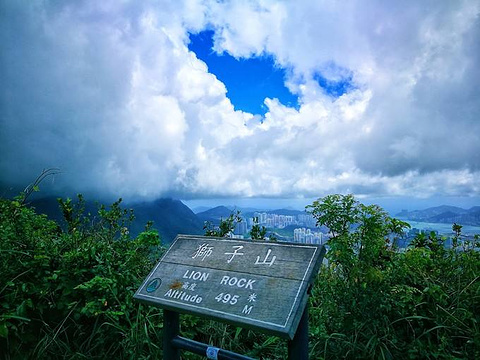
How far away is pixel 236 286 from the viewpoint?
249 centimetres

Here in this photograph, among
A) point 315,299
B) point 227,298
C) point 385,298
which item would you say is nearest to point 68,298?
point 227,298

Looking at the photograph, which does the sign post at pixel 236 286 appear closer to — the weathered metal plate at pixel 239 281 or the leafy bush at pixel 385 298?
the weathered metal plate at pixel 239 281

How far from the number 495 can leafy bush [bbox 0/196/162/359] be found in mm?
1489

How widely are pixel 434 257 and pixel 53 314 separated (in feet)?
15.1

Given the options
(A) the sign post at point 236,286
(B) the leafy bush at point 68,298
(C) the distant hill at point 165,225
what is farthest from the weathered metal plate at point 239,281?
→ (B) the leafy bush at point 68,298

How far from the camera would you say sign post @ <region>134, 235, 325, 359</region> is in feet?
7.30

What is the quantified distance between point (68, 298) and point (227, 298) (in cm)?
246

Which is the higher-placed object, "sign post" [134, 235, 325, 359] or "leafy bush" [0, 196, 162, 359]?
"sign post" [134, 235, 325, 359]

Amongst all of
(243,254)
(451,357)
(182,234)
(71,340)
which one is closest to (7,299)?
(71,340)

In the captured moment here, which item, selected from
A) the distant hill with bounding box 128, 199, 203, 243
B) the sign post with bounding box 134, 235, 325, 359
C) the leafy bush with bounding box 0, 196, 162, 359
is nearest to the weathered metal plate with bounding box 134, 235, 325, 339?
the sign post with bounding box 134, 235, 325, 359

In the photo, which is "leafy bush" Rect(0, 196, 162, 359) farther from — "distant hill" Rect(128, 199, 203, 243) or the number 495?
the number 495

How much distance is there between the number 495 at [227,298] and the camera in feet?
7.87

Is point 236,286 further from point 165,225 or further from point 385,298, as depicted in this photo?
point 165,225

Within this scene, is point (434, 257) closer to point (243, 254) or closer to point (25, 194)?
point (243, 254)
